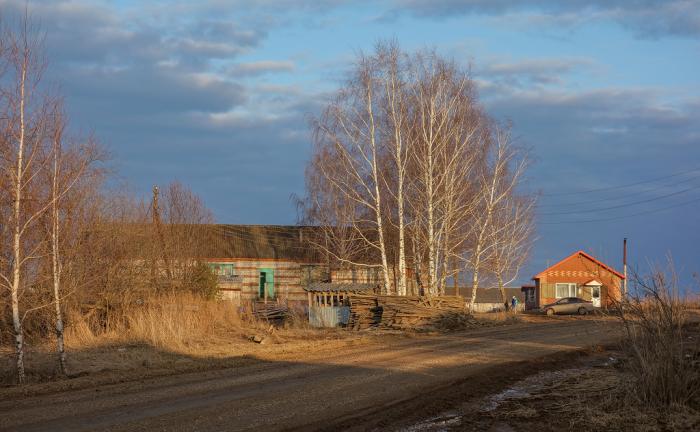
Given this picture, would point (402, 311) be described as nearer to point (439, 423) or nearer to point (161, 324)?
point (161, 324)

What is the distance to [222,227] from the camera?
56.2 m

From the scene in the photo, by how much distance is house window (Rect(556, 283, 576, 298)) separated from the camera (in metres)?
62.8

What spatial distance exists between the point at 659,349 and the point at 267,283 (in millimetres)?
44727

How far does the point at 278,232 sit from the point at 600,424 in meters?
49.7

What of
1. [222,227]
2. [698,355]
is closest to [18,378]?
[698,355]

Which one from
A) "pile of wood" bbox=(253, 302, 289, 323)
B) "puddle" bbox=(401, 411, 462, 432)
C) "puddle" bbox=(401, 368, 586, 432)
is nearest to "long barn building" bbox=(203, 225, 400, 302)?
"pile of wood" bbox=(253, 302, 289, 323)

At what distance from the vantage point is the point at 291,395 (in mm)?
12047

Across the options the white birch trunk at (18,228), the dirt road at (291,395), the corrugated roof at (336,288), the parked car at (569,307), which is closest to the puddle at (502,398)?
the dirt road at (291,395)

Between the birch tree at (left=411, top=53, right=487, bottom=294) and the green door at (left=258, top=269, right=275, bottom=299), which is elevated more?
the birch tree at (left=411, top=53, right=487, bottom=294)

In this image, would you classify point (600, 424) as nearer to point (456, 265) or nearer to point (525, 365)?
point (525, 365)

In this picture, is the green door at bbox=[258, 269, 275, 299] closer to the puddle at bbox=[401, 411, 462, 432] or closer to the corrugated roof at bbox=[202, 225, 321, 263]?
the corrugated roof at bbox=[202, 225, 321, 263]

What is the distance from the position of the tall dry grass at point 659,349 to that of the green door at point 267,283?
43.9m

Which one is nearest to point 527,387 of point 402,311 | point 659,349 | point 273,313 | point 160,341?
point 659,349

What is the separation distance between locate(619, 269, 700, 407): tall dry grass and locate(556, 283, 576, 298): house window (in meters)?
54.4
